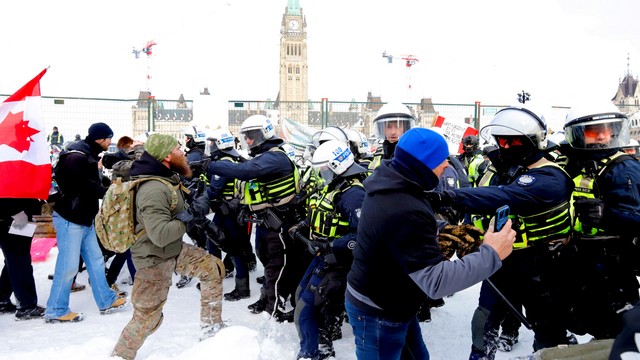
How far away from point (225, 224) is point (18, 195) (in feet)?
8.22

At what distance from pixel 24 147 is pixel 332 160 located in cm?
357

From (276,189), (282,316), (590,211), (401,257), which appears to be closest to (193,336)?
(282,316)

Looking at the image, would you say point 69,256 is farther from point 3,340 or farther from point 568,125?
point 568,125

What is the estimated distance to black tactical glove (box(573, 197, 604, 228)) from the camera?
3.28m

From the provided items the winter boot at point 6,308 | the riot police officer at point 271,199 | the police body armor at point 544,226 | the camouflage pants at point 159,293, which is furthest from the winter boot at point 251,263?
the police body armor at point 544,226

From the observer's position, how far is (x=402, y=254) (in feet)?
7.86

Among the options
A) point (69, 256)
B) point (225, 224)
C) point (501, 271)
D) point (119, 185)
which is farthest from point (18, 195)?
point (501, 271)

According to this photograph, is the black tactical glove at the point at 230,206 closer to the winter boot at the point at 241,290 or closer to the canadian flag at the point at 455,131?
the winter boot at the point at 241,290

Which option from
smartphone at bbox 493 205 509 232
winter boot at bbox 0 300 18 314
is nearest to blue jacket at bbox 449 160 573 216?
smartphone at bbox 493 205 509 232

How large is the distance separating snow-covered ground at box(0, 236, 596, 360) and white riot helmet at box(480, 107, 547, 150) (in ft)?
7.48

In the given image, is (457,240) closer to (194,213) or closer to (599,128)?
(599,128)

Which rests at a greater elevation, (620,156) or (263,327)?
(620,156)

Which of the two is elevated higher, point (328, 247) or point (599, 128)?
point (599, 128)

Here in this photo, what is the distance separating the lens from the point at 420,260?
7.72 ft
